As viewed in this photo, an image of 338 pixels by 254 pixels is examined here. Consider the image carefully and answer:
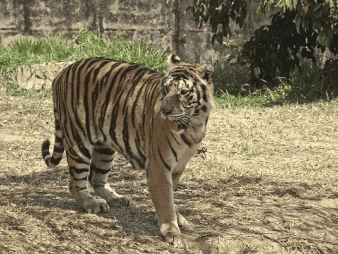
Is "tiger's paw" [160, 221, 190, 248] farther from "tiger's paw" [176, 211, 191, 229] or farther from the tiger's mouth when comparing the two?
the tiger's mouth

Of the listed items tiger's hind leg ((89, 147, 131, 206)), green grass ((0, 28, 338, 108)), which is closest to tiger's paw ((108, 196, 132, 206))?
tiger's hind leg ((89, 147, 131, 206))

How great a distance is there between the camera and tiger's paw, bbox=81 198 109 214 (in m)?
3.52

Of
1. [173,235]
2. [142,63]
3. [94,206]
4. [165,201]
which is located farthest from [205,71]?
[142,63]

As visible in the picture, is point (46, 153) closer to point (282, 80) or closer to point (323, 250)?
point (323, 250)

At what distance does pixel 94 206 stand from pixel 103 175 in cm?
32

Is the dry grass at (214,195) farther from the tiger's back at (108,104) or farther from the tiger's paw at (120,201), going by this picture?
the tiger's back at (108,104)

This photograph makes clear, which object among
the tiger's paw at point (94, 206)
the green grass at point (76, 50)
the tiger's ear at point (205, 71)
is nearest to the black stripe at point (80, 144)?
the tiger's paw at point (94, 206)

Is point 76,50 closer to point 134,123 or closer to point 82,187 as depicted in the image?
point 82,187

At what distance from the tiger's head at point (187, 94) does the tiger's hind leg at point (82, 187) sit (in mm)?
963

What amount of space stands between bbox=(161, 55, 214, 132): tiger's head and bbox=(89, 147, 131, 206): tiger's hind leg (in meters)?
A: 1.01

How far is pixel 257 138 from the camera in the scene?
6215 millimetres

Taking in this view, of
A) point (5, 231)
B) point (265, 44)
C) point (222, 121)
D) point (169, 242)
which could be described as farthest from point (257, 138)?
point (5, 231)

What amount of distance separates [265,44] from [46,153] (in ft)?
17.7

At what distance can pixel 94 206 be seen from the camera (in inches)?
139
